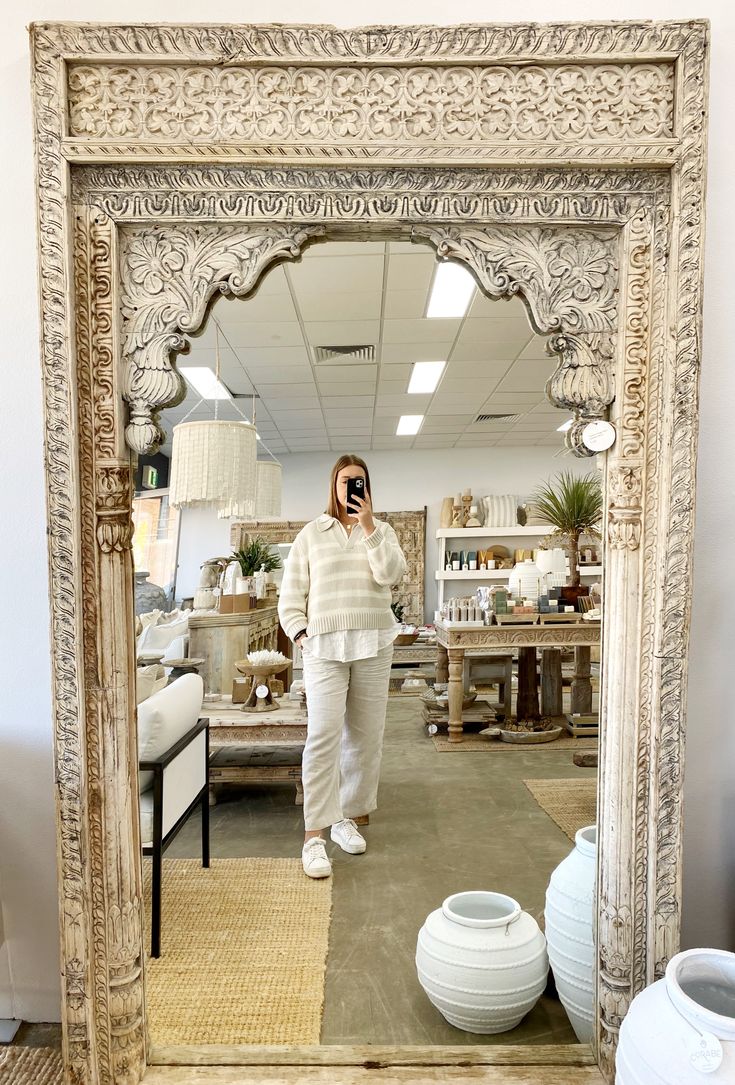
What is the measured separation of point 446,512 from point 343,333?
68 cm

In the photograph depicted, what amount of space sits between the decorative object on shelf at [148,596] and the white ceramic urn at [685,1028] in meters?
1.42

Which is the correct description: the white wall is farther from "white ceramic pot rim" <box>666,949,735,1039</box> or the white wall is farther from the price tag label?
the price tag label

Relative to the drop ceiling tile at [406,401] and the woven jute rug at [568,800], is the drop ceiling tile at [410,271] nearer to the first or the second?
the drop ceiling tile at [406,401]

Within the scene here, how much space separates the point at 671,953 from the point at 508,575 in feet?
4.03

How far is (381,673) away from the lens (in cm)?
195

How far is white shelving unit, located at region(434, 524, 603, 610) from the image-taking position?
2035 mm

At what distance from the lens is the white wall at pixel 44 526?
1.51 meters

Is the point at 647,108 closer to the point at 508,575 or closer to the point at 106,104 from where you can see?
the point at 106,104

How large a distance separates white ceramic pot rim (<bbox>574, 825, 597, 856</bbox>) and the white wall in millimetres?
240

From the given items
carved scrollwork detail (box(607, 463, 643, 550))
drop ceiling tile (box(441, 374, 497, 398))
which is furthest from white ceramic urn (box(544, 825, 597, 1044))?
drop ceiling tile (box(441, 374, 497, 398))

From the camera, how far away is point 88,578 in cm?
142

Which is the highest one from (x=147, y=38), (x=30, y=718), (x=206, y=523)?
(x=147, y=38)

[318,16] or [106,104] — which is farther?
[318,16]

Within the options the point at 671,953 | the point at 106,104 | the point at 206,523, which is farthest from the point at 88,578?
the point at 671,953
